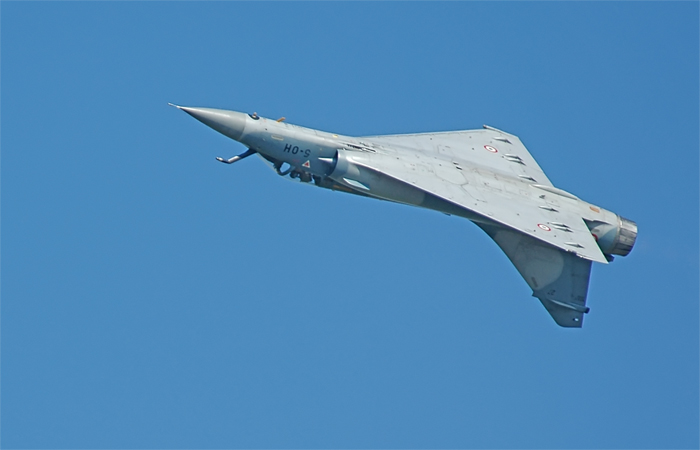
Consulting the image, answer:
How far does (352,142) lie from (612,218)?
873 cm

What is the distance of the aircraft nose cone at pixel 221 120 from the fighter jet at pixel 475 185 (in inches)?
1.1

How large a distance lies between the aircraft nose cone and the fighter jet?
27mm

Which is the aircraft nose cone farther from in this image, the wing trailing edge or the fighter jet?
the wing trailing edge

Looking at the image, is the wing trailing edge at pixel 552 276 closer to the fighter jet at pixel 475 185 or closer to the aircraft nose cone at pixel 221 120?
the fighter jet at pixel 475 185

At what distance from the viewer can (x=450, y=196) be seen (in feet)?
111

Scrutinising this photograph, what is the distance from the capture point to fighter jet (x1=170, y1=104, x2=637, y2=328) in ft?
110

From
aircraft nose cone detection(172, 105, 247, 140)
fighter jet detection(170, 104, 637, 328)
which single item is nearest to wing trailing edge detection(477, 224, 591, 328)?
fighter jet detection(170, 104, 637, 328)

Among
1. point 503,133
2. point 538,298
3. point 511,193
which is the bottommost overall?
point 538,298

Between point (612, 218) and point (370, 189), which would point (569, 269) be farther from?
point (370, 189)

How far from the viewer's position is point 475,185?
35250mm

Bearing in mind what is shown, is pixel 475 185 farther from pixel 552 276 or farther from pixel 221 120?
pixel 221 120

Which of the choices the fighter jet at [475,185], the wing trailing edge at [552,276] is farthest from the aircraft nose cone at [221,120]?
the wing trailing edge at [552,276]


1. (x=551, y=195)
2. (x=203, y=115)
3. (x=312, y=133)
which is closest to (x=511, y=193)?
(x=551, y=195)

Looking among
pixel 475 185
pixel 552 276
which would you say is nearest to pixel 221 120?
pixel 475 185
